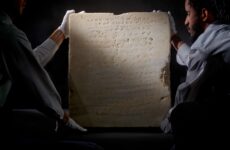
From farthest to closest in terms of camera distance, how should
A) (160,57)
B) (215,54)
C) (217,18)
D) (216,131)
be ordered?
(160,57)
(217,18)
(215,54)
(216,131)

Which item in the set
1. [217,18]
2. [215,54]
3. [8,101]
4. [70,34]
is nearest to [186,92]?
[215,54]

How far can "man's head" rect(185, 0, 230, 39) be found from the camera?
64.4 inches

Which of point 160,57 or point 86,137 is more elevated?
point 160,57

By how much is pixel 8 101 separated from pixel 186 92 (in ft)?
2.19

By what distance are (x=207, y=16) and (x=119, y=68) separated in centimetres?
43

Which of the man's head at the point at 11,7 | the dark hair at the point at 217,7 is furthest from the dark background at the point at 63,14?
the man's head at the point at 11,7

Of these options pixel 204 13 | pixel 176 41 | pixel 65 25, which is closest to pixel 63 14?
pixel 65 25

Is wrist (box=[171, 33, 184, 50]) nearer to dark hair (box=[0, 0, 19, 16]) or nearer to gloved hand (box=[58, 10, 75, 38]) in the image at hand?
gloved hand (box=[58, 10, 75, 38])

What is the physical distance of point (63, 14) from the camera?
72.8 inches

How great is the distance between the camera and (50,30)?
6.07 ft

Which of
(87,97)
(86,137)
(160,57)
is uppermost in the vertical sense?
(160,57)

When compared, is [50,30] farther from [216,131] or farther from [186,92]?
[216,131]

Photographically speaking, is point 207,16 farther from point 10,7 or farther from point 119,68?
point 10,7

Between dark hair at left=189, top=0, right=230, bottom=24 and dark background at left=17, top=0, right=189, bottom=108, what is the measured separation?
0.20 m
